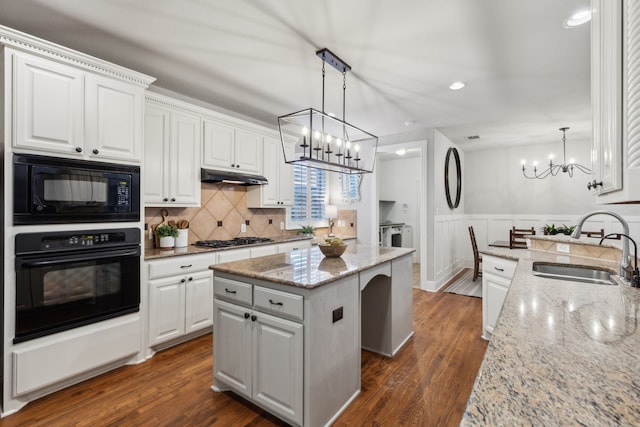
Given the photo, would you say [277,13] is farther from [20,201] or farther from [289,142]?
[20,201]

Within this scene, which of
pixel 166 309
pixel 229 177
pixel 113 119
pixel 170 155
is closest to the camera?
pixel 113 119

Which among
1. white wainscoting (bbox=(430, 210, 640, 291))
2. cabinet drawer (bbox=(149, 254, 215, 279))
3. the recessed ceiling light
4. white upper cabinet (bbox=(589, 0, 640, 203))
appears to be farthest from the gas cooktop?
the recessed ceiling light

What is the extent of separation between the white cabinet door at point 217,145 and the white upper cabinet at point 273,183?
1.84 feet

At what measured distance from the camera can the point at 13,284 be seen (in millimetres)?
1966

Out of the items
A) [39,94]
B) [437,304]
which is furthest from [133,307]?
[437,304]

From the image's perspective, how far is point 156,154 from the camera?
3033 mm

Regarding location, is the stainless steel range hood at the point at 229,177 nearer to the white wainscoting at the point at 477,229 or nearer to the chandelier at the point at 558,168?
the white wainscoting at the point at 477,229

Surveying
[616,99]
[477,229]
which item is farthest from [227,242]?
[477,229]

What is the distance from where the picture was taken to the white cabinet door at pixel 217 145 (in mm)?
3467

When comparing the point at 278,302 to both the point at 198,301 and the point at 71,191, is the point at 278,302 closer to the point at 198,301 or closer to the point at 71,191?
the point at 198,301

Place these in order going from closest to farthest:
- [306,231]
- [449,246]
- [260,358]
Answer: [260,358] < [306,231] < [449,246]

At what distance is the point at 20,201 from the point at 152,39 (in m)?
1.50

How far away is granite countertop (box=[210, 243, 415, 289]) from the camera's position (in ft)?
5.98

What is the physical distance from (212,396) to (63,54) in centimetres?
265
